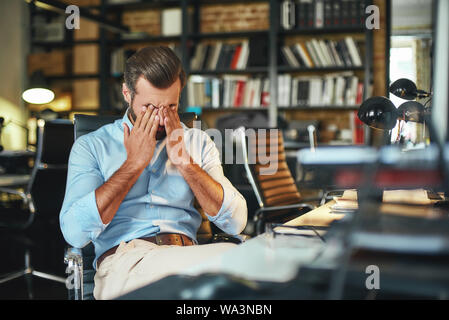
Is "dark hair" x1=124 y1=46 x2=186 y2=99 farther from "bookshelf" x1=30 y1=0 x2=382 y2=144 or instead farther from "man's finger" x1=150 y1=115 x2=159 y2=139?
"bookshelf" x1=30 y1=0 x2=382 y2=144

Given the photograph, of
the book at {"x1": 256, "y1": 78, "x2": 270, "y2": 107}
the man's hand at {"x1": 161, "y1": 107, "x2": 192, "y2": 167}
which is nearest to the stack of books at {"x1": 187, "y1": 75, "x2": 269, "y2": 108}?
the book at {"x1": 256, "y1": 78, "x2": 270, "y2": 107}

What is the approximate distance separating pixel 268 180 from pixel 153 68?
4.88 ft

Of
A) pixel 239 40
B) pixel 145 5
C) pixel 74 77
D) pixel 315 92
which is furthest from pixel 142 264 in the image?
pixel 74 77

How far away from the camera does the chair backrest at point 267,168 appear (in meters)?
2.73

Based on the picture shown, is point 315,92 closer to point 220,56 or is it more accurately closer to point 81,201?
point 220,56

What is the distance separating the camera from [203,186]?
1436 mm

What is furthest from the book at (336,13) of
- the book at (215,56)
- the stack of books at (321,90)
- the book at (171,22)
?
the book at (171,22)

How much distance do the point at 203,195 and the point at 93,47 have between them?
14.6 ft

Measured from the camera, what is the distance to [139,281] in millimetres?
1090

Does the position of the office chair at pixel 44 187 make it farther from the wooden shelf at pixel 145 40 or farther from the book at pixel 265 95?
the wooden shelf at pixel 145 40

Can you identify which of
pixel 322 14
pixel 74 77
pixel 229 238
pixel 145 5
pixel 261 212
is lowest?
pixel 261 212

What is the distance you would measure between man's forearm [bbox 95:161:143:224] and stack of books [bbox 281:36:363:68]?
12.0ft

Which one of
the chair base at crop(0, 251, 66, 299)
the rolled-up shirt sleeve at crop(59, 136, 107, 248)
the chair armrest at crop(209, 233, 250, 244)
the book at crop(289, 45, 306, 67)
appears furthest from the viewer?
the book at crop(289, 45, 306, 67)

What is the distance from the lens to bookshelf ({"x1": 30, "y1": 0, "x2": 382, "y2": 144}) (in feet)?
15.5
